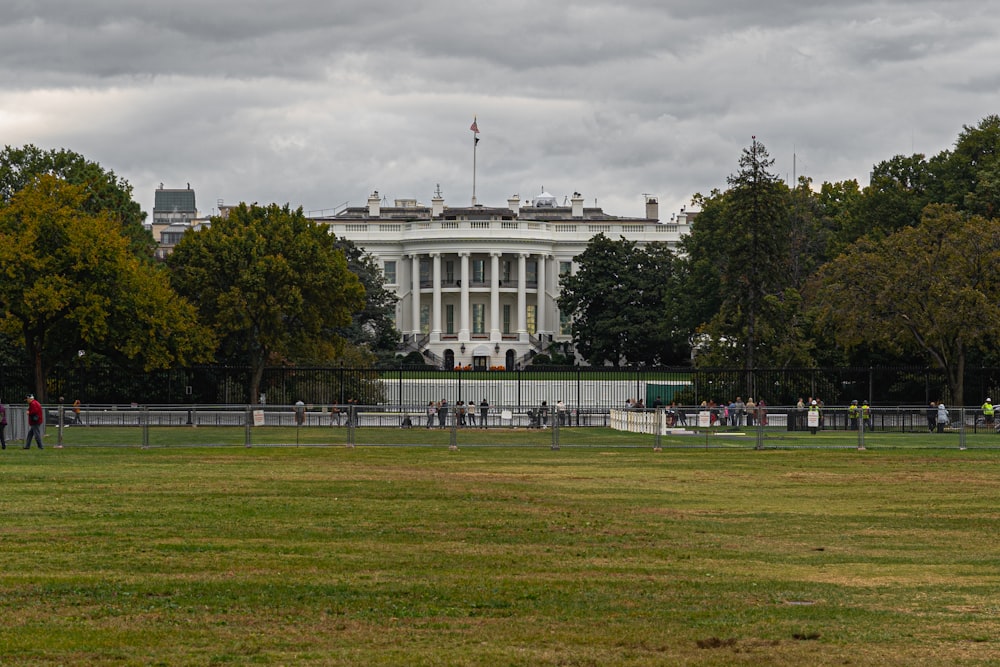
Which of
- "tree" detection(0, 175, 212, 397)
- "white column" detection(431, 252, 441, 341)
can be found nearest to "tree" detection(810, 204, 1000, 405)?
"tree" detection(0, 175, 212, 397)

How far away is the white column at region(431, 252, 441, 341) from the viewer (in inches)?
5167

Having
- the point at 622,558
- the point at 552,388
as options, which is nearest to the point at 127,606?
the point at 622,558

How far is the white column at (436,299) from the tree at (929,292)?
6600 cm

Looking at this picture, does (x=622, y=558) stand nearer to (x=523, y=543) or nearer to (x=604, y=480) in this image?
(x=523, y=543)

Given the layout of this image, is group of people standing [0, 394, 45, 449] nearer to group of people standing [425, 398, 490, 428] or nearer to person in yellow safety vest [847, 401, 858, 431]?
group of people standing [425, 398, 490, 428]

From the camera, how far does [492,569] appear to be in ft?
52.3

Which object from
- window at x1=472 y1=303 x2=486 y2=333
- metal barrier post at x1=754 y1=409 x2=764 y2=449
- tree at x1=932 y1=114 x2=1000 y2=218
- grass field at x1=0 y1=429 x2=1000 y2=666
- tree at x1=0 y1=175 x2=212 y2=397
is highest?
tree at x1=932 y1=114 x2=1000 y2=218

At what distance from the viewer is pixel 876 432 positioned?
5122cm

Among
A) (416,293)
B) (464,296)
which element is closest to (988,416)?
(464,296)

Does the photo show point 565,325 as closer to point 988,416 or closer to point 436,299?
point 436,299

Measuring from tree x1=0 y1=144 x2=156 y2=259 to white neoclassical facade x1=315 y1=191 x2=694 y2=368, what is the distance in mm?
55067

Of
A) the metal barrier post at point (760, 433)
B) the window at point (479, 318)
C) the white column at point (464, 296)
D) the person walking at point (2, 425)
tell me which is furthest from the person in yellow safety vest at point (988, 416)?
the window at point (479, 318)

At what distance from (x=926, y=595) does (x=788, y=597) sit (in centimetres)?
133

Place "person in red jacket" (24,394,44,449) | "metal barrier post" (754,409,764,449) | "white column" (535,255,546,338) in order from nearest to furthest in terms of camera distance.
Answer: "person in red jacket" (24,394,44,449), "metal barrier post" (754,409,764,449), "white column" (535,255,546,338)
